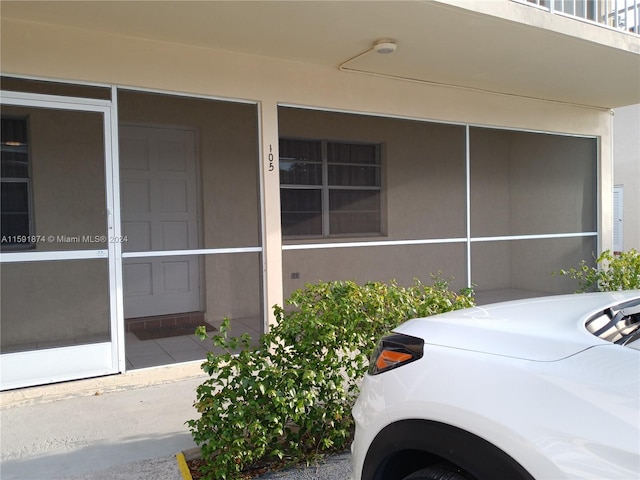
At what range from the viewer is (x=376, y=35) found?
5.01 m

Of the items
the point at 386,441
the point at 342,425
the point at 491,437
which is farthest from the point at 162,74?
the point at 491,437

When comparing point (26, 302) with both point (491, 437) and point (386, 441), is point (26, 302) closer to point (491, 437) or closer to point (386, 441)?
point (386, 441)

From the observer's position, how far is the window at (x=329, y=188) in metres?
7.82

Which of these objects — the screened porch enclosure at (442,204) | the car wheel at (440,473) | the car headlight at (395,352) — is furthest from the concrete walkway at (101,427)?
the screened porch enclosure at (442,204)

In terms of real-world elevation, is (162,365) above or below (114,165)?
below

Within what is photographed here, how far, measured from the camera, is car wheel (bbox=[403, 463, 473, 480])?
69.3 inches

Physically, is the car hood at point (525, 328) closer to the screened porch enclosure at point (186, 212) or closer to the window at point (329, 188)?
the screened porch enclosure at point (186, 212)

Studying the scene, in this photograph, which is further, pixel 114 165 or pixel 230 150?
pixel 230 150

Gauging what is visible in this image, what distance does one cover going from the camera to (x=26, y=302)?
5387mm

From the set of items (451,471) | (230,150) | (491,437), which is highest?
(230,150)

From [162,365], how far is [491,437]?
421 centimetres

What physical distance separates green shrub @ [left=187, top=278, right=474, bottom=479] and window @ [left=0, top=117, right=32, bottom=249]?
2894mm

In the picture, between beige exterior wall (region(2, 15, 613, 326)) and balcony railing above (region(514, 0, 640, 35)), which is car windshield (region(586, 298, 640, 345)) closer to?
beige exterior wall (region(2, 15, 613, 326))

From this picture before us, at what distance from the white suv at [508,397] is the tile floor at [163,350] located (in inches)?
145
